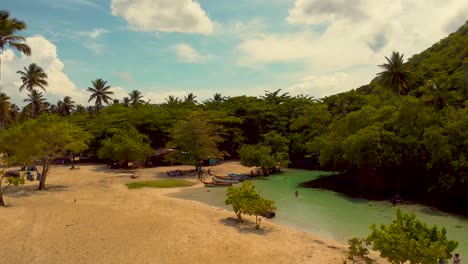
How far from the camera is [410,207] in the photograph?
3444cm

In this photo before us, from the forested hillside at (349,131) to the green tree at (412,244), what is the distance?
18.6m

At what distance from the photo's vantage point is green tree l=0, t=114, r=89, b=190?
115ft

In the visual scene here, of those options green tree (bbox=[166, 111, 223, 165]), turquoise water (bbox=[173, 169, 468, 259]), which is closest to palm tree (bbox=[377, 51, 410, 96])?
turquoise water (bbox=[173, 169, 468, 259])

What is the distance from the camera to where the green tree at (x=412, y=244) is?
14.0 meters

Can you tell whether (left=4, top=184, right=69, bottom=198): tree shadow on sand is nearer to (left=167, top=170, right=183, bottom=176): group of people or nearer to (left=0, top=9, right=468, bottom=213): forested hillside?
(left=0, top=9, right=468, bottom=213): forested hillside

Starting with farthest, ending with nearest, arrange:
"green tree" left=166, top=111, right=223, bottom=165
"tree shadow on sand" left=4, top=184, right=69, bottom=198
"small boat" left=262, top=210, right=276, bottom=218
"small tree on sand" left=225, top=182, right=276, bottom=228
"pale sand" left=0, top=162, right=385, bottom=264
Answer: "green tree" left=166, top=111, right=223, bottom=165, "tree shadow on sand" left=4, top=184, right=69, bottom=198, "small boat" left=262, top=210, right=276, bottom=218, "small tree on sand" left=225, top=182, right=276, bottom=228, "pale sand" left=0, top=162, right=385, bottom=264

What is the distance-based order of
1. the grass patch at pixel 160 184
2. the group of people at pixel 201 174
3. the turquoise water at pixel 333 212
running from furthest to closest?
the group of people at pixel 201 174
the grass patch at pixel 160 184
the turquoise water at pixel 333 212

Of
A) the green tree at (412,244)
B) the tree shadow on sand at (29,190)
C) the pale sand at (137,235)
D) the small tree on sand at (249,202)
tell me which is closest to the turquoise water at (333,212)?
the pale sand at (137,235)

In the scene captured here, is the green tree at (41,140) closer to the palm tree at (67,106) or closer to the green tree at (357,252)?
the green tree at (357,252)

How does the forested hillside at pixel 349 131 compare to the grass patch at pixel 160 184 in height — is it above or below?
above

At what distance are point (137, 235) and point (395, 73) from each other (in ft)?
125

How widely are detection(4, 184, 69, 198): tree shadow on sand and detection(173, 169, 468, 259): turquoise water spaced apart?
1311 centimetres

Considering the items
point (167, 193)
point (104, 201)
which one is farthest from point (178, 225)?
point (167, 193)

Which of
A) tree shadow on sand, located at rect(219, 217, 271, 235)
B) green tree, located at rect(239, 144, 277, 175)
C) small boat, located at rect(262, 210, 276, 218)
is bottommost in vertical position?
tree shadow on sand, located at rect(219, 217, 271, 235)
